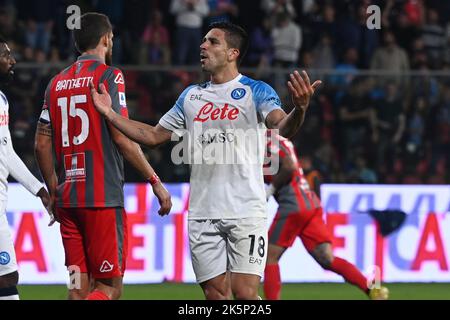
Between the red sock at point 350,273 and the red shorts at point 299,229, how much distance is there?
275 mm

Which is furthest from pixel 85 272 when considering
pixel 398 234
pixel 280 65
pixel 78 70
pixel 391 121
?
pixel 280 65

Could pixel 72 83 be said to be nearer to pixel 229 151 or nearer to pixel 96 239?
pixel 96 239

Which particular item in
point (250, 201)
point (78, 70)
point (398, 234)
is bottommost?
point (398, 234)

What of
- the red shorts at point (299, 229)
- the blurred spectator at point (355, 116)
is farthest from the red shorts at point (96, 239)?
the blurred spectator at point (355, 116)

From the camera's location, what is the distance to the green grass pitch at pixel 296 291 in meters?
11.8

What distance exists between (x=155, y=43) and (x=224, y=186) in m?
9.16

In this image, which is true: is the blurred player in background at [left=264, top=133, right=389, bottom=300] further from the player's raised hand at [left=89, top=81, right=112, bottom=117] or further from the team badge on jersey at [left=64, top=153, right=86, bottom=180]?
the player's raised hand at [left=89, top=81, right=112, bottom=117]

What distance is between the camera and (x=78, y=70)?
7734 millimetres

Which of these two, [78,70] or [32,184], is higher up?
[78,70]

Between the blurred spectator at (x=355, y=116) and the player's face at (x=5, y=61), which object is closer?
the player's face at (x=5, y=61)

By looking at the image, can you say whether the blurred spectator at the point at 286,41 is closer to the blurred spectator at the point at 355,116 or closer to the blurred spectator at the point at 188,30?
the blurred spectator at the point at 188,30
